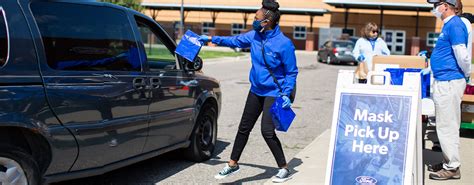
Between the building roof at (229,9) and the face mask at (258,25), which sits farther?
the building roof at (229,9)

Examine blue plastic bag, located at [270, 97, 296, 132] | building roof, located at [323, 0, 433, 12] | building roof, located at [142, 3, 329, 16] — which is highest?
building roof, located at [323, 0, 433, 12]

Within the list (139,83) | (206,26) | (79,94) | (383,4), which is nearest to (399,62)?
(139,83)

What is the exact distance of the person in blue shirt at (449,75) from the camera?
550cm

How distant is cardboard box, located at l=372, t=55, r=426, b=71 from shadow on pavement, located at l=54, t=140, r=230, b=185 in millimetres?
2786

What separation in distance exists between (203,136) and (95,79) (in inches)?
87.4

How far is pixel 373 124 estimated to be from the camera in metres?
4.52

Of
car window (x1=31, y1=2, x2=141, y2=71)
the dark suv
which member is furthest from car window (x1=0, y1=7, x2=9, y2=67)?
car window (x1=31, y1=2, x2=141, y2=71)

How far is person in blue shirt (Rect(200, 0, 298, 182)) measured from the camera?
5.34 m

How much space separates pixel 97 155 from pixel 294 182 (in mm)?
2130

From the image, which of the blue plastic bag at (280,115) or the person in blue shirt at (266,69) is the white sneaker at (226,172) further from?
the blue plastic bag at (280,115)

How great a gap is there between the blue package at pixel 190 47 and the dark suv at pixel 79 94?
258 millimetres

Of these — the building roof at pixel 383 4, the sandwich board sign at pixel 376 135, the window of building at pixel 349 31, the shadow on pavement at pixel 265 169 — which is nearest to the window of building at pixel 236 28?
the window of building at pixel 349 31

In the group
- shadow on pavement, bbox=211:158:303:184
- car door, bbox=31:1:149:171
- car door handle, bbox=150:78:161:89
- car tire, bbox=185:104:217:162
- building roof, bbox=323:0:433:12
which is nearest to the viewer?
car door, bbox=31:1:149:171

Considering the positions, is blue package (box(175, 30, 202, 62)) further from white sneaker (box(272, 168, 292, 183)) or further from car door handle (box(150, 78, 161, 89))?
white sneaker (box(272, 168, 292, 183))
